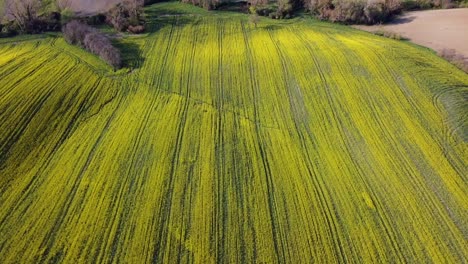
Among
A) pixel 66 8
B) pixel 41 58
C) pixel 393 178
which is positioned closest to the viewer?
pixel 393 178

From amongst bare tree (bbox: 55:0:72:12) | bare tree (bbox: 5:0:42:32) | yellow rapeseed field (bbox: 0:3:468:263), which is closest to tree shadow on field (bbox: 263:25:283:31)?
yellow rapeseed field (bbox: 0:3:468:263)

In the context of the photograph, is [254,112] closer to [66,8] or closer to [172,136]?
[172,136]

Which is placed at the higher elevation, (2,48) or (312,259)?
(2,48)

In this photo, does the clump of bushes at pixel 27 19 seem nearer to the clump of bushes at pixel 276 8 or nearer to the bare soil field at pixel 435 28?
the clump of bushes at pixel 276 8

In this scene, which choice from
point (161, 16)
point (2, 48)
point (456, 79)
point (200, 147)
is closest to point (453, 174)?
point (456, 79)

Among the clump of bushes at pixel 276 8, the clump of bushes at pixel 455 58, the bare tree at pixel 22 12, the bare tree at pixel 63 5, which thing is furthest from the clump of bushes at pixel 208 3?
the clump of bushes at pixel 455 58

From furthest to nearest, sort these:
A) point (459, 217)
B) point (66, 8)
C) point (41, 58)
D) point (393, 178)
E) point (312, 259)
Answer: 1. point (66, 8)
2. point (41, 58)
3. point (393, 178)
4. point (459, 217)
5. point (312, 259)

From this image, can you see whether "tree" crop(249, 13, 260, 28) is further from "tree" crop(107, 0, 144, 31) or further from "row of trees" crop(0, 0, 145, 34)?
"tree" crop(107, 0, 144, 31)

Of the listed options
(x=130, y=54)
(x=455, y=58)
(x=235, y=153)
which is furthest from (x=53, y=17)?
(x=455, y=58)
